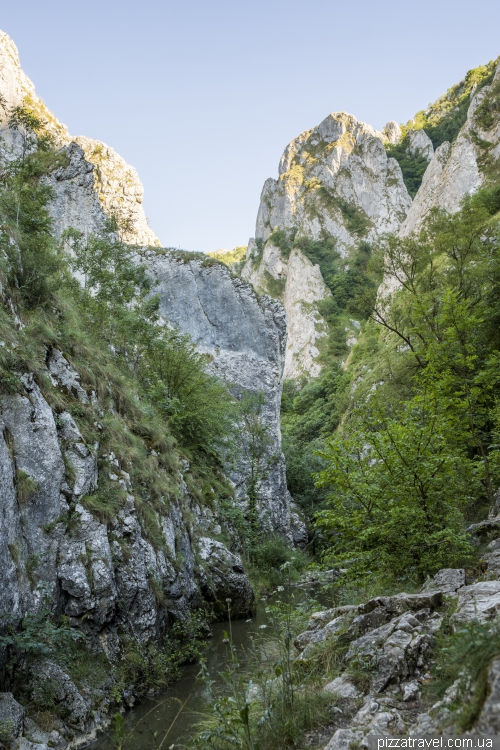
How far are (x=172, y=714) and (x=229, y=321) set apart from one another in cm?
3338

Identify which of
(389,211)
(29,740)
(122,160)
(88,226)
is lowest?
(29,740)

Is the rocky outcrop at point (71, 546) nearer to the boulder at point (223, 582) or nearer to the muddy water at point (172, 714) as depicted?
the muddy water at point (172, 714)

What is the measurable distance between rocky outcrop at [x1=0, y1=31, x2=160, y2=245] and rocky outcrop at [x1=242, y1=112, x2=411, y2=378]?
138 ft

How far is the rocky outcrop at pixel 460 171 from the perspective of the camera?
49.9m

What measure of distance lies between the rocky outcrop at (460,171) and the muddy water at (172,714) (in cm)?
4827

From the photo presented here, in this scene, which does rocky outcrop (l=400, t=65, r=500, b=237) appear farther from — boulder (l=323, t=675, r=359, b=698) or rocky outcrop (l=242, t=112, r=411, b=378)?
boulder (l=323, t=675, r=359, b=698)

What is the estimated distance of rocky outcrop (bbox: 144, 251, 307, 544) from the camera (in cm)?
3697

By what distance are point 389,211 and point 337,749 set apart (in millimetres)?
103199

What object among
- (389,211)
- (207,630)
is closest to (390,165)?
(389,211)

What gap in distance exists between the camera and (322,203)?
9900cm

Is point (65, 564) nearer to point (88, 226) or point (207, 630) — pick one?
point (207, 630)

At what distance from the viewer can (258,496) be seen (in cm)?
3003

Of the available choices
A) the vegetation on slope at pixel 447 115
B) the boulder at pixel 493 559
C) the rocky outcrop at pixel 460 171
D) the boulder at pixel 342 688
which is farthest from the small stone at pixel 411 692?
the vegetation on slope at pixel 447 115

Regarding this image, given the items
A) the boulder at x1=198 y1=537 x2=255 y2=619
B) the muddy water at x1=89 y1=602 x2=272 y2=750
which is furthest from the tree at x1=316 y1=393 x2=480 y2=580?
the boulder at x1=198 y1=537 x2=255 y2=619
